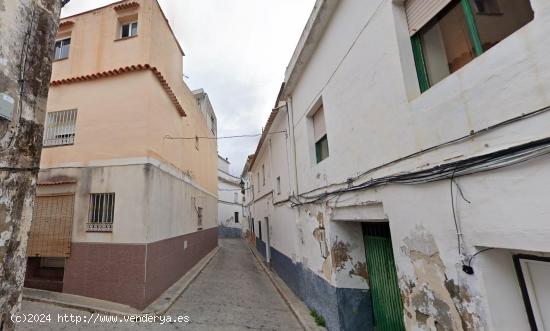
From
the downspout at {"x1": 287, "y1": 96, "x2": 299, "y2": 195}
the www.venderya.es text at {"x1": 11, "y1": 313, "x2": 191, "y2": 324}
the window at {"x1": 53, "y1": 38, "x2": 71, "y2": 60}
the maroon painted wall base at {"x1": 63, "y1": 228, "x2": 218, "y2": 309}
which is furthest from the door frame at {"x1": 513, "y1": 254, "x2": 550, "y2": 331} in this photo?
the window at {"x1": 53, "y1": 38, "x2": 71, "y2": 60}

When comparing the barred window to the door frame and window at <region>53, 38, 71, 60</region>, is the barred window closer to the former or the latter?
window at <region>53, 38, 71, 60</region>

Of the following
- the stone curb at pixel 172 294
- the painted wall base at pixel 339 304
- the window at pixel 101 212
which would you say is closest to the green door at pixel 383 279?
the painted wall base at pixel 339 304

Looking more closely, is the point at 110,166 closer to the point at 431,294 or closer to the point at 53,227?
the point at 53,227

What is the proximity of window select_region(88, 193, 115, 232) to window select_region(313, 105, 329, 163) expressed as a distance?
530 cm

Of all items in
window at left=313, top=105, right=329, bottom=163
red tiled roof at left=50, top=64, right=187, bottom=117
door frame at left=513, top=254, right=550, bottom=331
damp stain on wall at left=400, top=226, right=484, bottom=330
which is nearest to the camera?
door frame at left=513, top=254, right=550, bottom=331

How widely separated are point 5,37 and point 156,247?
19.3ft

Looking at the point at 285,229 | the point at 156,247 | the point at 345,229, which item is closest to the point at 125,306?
the point at 156,247

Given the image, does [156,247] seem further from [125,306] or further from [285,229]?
[285,229]

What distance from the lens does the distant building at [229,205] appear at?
2947cm

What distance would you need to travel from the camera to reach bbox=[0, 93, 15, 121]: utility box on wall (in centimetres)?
228

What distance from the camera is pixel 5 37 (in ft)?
7.80

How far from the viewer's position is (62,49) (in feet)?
28.2

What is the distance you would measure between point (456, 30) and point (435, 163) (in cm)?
129

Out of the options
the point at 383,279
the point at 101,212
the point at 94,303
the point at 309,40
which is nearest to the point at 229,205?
the point at 101,212
